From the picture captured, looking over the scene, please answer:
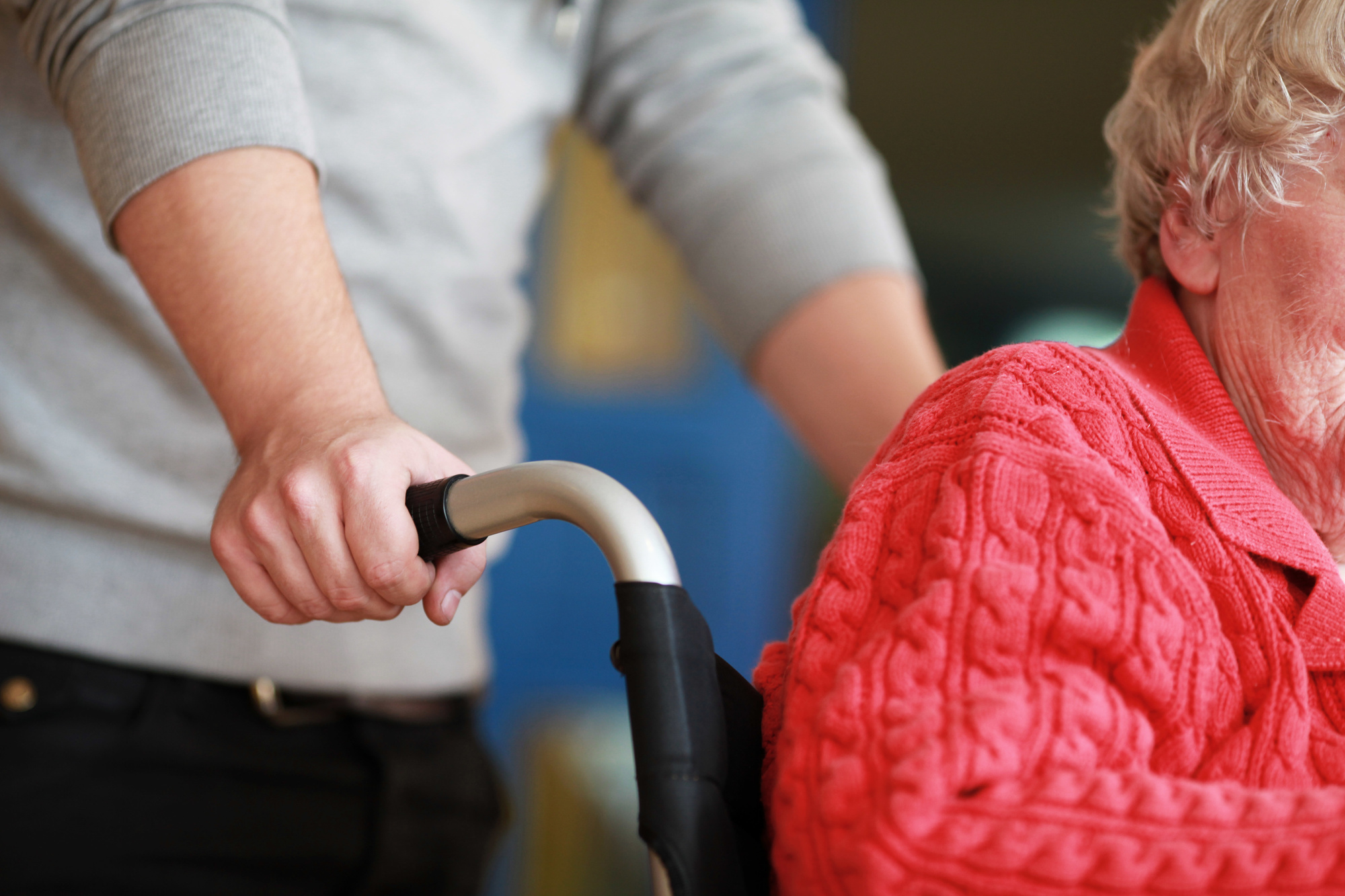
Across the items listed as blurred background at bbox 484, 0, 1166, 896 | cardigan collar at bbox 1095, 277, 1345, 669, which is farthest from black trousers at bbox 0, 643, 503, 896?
blurred background at bbox 484, 0, 1166, 896

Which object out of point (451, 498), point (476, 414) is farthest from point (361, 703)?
point (451, 498)

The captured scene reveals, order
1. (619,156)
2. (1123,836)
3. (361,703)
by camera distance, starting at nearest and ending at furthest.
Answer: (1123,836), (361,703), (619,156)

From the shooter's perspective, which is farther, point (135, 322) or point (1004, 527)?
point (135, 322)

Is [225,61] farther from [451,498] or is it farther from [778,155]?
[778,155]

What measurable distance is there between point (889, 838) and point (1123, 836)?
10 cm

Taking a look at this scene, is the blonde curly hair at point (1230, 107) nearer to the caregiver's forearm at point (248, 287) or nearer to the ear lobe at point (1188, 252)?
the ear lobe at point (1188, 252)

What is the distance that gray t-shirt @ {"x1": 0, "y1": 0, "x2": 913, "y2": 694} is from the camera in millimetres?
654

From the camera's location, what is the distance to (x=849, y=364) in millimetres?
925

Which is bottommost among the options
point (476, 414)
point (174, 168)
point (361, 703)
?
point (361, 703)

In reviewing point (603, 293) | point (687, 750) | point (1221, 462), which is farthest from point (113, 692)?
point (603, 293)

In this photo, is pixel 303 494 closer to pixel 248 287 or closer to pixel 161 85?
pixel 248 287

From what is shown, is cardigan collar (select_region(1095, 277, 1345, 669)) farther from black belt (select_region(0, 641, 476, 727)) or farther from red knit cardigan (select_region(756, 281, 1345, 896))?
black belt (select_region(0, 641, 476, 727))

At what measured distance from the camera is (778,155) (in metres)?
1.02

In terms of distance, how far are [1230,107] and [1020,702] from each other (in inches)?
15.8
